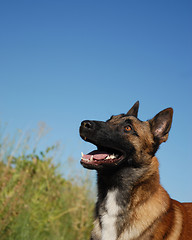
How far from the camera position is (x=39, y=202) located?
19.1 ft

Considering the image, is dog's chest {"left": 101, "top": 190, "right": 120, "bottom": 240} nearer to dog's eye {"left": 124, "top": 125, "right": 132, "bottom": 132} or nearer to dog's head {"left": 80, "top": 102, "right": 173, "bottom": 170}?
dog's head {"left": 80, "top": 102, "right": 173, "bottom": 170}

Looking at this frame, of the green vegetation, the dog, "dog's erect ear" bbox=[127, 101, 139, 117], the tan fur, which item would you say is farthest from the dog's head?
the green vegetation

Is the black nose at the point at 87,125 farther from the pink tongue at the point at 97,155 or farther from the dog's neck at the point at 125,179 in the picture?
the dog's neck at the point at 125,179

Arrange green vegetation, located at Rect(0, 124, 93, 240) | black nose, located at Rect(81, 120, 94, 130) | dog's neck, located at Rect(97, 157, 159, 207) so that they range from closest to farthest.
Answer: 1. dog's neck, located at Rect(97, 157, 159, 207)
2. black nose, located at Rect(81, 120, 94, 130)
3. green vegetation, located at Rect(0, 124, 93, 240)

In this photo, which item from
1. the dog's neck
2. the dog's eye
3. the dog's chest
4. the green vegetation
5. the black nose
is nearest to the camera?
the dog's chest

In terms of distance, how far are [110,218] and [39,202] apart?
2.46 metres

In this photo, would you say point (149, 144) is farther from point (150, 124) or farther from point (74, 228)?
point (74, 228)

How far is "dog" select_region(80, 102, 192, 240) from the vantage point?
3.63 meters

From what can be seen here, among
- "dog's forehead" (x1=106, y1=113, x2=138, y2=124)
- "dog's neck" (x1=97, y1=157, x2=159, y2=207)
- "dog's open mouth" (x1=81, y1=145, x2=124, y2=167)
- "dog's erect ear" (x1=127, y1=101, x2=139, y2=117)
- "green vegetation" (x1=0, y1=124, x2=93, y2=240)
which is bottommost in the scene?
"green vegetation" (x1=0, y1=124, x2=93, y2=240)

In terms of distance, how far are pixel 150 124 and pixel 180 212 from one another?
1.31 metres

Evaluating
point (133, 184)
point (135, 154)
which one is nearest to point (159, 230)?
point (133, 184)

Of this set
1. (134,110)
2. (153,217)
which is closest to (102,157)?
(153,217)

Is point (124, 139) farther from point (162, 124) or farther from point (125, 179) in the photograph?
point (162, 124)

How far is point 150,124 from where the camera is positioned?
14.8ft
